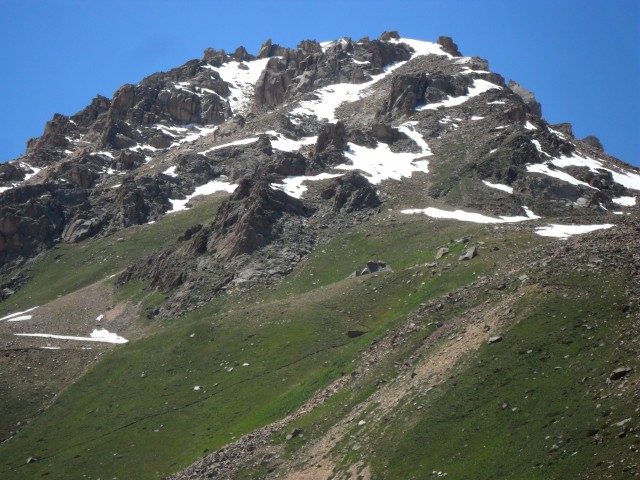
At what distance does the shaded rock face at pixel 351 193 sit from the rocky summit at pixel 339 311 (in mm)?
443

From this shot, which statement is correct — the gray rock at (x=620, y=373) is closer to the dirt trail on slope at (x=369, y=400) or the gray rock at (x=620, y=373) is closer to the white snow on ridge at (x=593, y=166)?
the dirt trail on slope at (x=369, y=400)

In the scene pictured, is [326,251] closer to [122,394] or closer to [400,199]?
[400,199]

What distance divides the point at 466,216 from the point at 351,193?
82.5 ft

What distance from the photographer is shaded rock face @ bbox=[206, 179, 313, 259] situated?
131 metres

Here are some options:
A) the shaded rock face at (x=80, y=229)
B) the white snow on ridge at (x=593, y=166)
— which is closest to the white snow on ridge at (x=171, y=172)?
the shaded rock face at (x=80, y=229)

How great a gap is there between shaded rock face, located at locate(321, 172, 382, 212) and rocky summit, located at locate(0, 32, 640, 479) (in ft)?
1.45

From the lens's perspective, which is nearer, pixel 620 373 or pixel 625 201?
pixel 620 373

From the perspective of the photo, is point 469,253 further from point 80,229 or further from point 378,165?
point 80,229

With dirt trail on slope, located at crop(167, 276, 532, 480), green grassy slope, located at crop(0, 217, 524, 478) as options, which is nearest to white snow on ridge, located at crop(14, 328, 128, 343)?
green grassy slope, located at crop(0, 217, 524, 478)

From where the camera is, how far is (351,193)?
149 meters

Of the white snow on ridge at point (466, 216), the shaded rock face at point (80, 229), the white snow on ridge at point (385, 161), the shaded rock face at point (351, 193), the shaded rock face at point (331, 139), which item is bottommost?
the white snow on ridge at point (466, 216)

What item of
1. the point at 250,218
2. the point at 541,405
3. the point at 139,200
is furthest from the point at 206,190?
the point at 541,405

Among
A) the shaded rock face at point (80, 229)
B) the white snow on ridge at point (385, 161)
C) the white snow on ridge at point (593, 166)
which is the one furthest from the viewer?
the shaded rock face at point (80, 229)

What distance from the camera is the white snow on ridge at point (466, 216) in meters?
132
